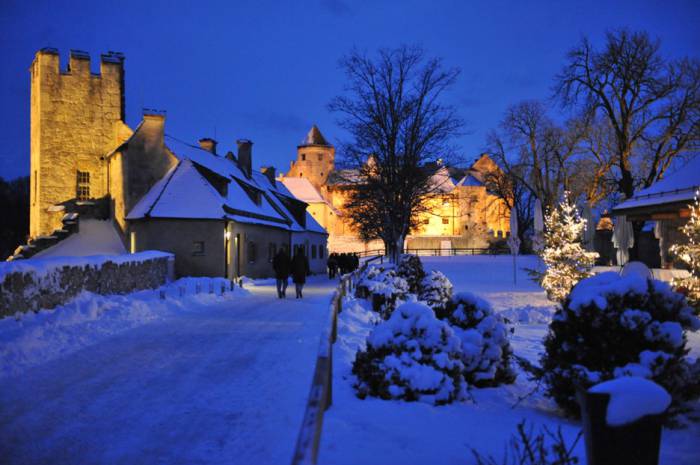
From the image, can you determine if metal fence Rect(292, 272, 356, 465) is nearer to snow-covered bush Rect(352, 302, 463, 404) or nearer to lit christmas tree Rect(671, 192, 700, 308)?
snow-covered bush Rect(352, 302, 463, 404)

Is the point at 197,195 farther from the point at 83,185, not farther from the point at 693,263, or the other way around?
the point at 693,263

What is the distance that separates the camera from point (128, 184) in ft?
101

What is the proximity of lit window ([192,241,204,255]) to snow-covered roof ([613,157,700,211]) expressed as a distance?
18.9 m

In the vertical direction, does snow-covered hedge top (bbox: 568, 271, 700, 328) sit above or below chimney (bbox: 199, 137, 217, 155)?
below

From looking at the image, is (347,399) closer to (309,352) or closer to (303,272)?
(309,352)

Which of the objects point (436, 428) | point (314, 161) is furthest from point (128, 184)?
point (314, 161)

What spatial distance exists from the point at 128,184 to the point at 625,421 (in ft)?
100

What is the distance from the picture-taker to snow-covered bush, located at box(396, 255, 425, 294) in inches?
729

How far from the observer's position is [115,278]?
56.5ft

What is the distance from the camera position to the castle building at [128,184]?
29266 mm

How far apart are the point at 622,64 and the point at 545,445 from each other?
101 ft

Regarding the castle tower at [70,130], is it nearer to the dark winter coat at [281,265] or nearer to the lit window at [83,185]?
the lit window at [83,185]

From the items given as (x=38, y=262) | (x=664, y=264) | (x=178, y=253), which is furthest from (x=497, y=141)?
(x=38, y=262)

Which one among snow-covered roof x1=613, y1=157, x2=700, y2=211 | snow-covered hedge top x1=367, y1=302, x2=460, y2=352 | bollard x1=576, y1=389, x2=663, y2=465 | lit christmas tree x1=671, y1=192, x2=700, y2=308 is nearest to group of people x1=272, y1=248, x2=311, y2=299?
snow-covered roof x1=613, y1=157, x2=700, y2=211
